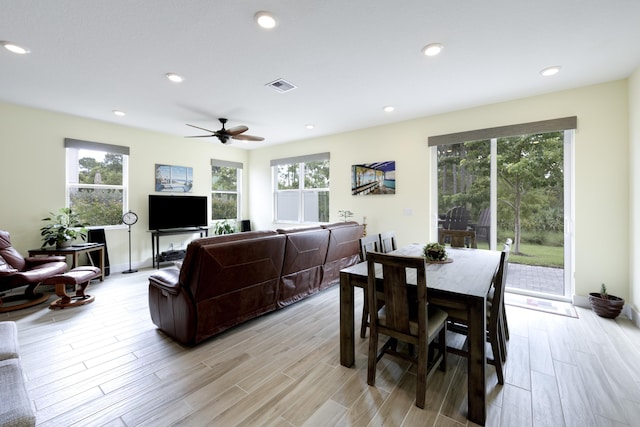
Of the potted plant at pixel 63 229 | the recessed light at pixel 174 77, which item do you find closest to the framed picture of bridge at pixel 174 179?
the potted plant at pixel 63 229

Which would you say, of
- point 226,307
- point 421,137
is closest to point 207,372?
point 226,307

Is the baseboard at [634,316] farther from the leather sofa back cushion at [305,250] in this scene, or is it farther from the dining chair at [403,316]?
the leather sofa back cushion at [305,250]

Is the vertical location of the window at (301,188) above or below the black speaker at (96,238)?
above

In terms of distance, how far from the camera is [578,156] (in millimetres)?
3389

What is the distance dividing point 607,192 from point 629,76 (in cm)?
129

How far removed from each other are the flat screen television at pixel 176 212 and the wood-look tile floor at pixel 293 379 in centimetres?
264

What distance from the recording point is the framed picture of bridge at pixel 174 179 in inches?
223

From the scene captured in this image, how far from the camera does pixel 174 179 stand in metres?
5.87

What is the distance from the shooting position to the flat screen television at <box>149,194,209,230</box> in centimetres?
541

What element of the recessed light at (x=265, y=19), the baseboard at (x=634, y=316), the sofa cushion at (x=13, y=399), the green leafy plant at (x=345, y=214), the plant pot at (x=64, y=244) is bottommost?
the baseboard at (x=634, y=316)

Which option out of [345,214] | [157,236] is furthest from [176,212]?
[345,214]

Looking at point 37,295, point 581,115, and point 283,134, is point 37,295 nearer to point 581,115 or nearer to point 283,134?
point 283,134

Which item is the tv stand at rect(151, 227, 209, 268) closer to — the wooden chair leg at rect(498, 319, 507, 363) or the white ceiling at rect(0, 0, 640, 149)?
the white ceiling at rect(0, 0, 640, 149)

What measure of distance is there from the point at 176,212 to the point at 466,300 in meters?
5.60
